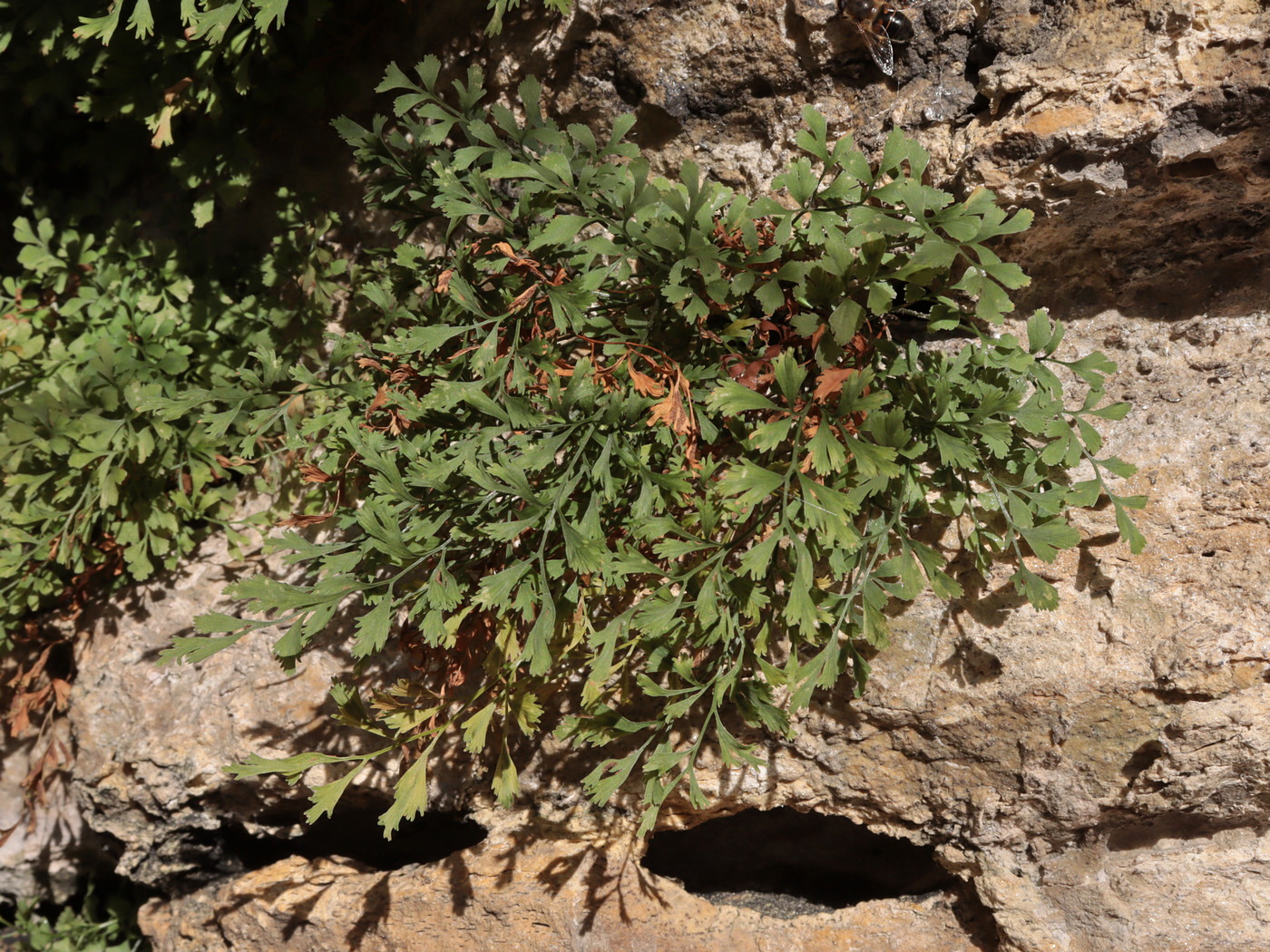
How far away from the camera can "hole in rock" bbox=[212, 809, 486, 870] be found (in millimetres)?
3379

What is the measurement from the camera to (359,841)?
3506 mm

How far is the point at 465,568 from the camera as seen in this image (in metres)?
2.52

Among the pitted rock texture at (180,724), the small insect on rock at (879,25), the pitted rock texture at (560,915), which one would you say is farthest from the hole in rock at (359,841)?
the small insect on rock at (879,25)

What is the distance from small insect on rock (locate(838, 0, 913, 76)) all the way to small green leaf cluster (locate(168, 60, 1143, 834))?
1.18 feet

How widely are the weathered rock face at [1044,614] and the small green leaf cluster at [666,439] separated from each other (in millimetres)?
239

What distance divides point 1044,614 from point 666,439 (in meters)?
1.31

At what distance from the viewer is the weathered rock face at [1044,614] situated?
8.18 feet

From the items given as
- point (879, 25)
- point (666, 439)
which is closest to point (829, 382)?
point (666, 439)

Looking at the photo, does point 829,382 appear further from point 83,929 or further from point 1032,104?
point 83,929

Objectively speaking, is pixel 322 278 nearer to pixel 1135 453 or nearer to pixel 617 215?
pixel 617 215

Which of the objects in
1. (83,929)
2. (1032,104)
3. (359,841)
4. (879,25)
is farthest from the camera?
(83,929)

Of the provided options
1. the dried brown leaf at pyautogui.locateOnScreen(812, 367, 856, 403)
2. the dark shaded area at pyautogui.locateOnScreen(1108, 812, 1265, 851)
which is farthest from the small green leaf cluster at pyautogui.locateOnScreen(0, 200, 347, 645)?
the dark shaded area at pyautogui.locateOnScreen(1108, 812, 1265, 851)

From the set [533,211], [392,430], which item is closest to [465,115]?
[533,211]

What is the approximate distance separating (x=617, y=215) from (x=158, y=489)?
209 cm
